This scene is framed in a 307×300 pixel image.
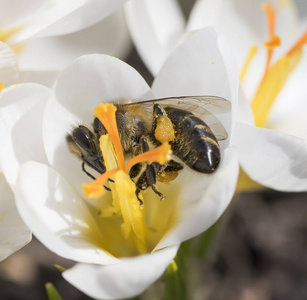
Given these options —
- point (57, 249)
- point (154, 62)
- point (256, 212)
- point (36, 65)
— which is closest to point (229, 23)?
point (154, 62)

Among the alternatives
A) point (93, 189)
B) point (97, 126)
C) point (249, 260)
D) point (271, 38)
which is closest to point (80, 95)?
point (97, 126)

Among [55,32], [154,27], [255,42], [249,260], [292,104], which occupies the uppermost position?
[55,32]

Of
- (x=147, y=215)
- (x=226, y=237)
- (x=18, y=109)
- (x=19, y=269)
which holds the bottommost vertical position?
(x=226, y=237)

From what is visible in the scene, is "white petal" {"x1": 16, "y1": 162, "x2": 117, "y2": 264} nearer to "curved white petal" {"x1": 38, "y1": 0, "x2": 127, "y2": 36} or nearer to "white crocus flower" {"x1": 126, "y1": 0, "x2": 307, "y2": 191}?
"curved white petal" {"x1": 38, "y1": 0, "x2": 127, "y2": 36}

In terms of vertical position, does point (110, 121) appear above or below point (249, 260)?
above

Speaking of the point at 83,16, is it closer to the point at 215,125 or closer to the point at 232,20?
the point at 215,125

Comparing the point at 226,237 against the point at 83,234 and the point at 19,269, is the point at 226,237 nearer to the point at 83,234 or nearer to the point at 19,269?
the point at 19,269

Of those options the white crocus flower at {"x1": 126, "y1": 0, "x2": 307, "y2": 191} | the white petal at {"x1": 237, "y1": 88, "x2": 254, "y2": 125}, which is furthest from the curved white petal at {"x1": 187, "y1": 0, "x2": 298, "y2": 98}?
the white petal at {"x1": 237, "y1": 88, "x2": 254, "y2": 125}
